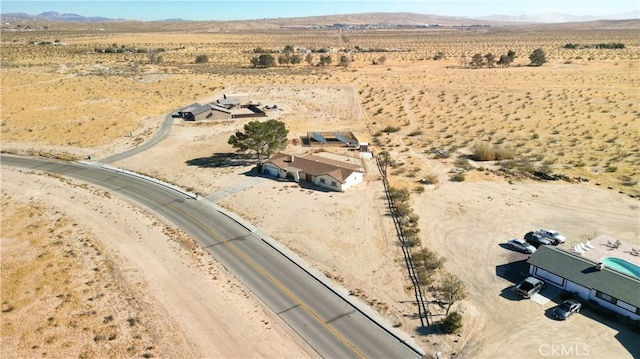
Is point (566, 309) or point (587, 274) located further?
point (587, 274)

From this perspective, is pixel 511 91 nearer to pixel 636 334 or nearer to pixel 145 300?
pixel 636 334

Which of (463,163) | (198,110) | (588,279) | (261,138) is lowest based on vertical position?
(588,279)

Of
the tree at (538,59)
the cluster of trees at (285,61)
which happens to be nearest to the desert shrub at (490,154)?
the tree at (538,59)

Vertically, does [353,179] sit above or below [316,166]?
below

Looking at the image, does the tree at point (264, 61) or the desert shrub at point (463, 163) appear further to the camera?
the tree at point (264, 61)

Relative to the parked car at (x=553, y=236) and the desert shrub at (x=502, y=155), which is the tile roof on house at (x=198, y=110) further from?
the parked car at (x=553, y=236)

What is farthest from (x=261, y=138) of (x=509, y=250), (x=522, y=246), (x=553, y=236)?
(x=553, y=236)

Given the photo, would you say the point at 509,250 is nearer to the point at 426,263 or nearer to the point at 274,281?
the point at 426,263

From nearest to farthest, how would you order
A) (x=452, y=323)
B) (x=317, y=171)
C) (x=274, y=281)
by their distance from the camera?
(x=452, y=323) < (x=274, y=281) < (x=317, y=171)
